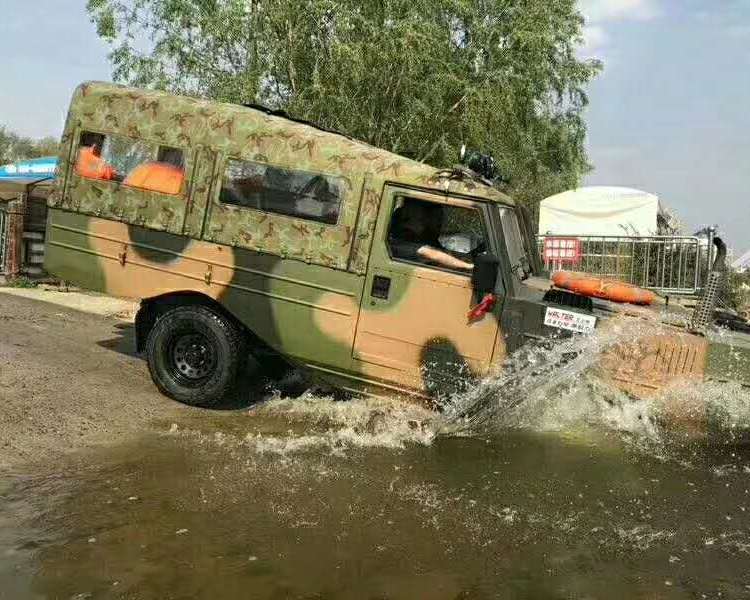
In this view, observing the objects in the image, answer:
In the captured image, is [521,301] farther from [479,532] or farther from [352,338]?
[479,532]

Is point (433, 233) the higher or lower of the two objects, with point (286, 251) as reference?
higher

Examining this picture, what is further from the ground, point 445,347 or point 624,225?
point 624,225

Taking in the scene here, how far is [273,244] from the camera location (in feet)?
19.1

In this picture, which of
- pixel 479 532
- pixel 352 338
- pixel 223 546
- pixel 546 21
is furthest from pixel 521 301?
pixel 546 21

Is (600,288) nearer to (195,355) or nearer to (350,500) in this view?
(350,500)

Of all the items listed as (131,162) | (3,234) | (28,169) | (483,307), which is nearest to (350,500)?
(483,307)

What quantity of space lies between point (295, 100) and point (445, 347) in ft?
25.9

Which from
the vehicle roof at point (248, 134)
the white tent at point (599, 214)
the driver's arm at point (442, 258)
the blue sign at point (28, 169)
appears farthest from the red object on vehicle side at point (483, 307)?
the blue sign at point (28, 169)

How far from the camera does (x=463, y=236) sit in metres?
5.62

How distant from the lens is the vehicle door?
214 inches

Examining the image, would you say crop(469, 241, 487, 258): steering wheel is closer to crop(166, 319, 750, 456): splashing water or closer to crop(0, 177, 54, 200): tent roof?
crop(166, 319, 750, 456): splashing water

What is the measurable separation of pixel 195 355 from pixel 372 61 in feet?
23.5

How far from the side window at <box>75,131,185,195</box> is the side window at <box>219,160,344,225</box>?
0.49m

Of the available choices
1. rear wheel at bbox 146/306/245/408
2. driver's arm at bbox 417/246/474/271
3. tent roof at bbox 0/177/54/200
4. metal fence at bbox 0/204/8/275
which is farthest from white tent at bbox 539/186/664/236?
rear wheel at bbox 146/306/245/408
